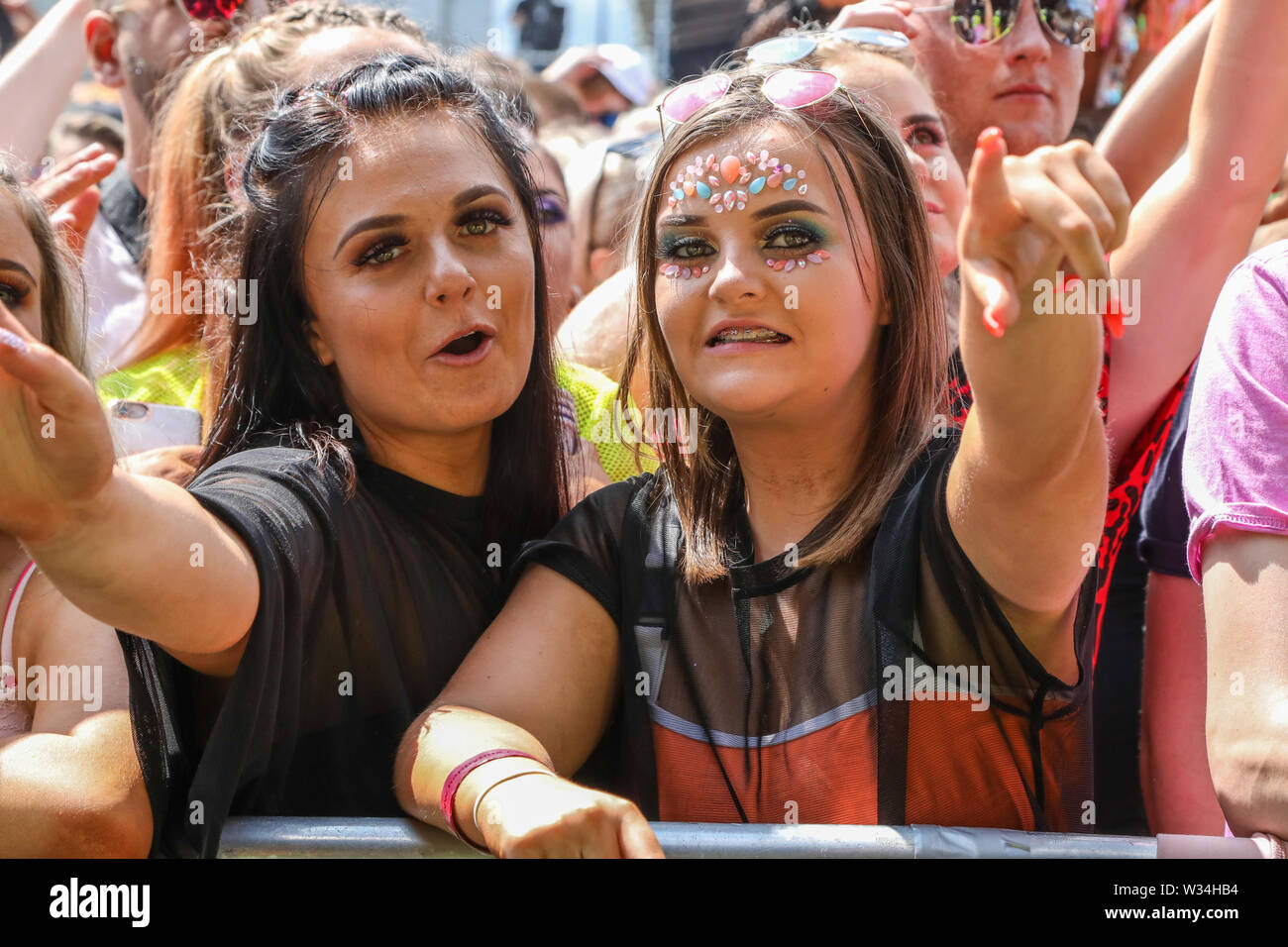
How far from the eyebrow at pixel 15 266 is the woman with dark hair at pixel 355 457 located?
0.99ft

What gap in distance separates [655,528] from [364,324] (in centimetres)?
53

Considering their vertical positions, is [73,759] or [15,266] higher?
[15,266]

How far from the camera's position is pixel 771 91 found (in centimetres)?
202

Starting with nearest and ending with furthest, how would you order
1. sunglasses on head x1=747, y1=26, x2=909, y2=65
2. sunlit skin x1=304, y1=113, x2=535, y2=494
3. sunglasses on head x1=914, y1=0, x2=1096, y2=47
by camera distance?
sunlit skin x1=304, y1=113, x2=535, y2=494
sunglasses on head x1=747, y1=26, x2=909, y2=65
sunglasses on head x1=914, y1=0, x2=1096, y2=47

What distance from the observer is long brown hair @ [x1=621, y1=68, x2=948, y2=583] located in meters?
1.91

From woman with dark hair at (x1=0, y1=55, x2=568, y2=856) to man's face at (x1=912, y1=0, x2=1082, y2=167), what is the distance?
1.17 meters

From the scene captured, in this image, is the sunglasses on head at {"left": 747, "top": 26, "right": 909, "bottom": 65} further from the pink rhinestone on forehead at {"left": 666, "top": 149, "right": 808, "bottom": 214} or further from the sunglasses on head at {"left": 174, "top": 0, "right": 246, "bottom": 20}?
the sunglasses on head at {"left": 174, "top": 0, "right": 246, "bottom": 20}

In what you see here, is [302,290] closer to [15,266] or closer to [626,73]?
[15,266]

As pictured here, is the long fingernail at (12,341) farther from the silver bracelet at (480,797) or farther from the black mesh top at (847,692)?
the black mesh top at (847,692)

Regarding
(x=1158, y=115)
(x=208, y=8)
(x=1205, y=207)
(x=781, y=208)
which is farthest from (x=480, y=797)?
(x=208, y=8)

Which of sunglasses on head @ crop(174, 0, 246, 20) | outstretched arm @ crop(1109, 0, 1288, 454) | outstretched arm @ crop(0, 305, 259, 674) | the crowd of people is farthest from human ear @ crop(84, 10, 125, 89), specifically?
outstretched arm @ crop(1109, 0, 1288, 454)

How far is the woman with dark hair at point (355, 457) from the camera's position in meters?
1.62

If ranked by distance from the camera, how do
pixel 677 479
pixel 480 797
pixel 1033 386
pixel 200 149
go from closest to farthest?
1. pixel 1033 386
2. pixel 480 797
3. pixel 677 479
4. pixel 200 149

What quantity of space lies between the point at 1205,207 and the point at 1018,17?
947 mm
